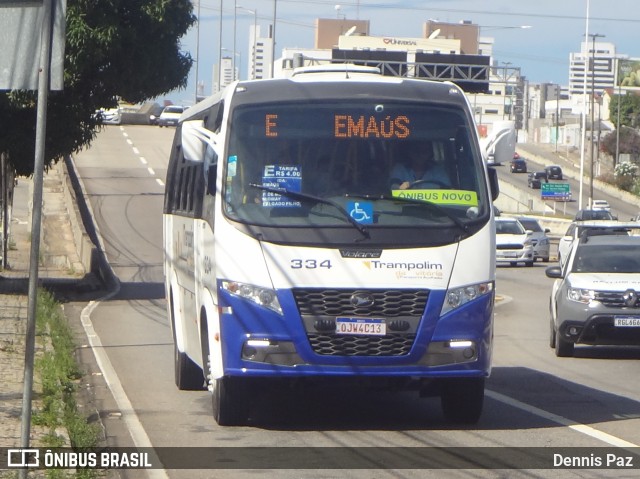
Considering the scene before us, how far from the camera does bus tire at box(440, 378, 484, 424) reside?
32.3 ft

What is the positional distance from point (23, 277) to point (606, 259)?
53.4 ft

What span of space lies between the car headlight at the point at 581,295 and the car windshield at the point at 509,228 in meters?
22.2

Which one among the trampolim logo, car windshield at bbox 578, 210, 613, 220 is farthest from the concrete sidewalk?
car windshield at bbox 578, 210, 613, 220

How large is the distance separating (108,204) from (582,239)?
29.4m

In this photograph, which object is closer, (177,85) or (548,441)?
(548,441)

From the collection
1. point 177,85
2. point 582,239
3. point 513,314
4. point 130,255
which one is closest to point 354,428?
point 582,239

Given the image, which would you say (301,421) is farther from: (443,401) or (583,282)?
(583,282)

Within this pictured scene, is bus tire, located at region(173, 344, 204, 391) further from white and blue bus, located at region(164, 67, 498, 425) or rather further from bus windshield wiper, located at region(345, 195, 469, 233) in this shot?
bus windshield wiper, located at region(345, 195, 469, 233)

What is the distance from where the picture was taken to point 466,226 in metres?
9.52

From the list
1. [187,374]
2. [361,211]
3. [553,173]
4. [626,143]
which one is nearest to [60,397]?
[187,374]

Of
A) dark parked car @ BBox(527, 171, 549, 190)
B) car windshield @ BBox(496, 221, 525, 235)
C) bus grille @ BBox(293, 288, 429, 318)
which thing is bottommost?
dark parked car @ BBox(527, 171, 549, 190)

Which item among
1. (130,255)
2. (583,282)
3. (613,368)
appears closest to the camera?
(613,368)

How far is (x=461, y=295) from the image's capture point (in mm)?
9398

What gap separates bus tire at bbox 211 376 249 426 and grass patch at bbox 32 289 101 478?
102 cm
